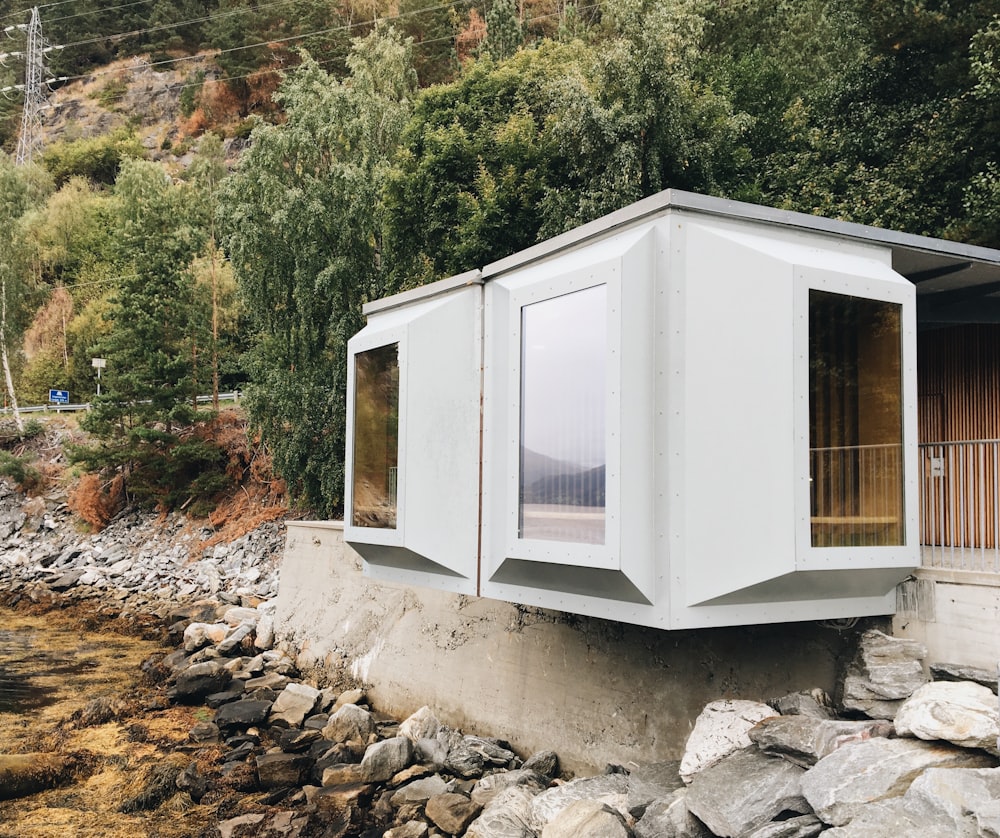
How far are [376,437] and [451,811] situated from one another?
12.8ft

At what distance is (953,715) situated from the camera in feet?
18.9

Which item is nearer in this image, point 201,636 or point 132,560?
point 201,636

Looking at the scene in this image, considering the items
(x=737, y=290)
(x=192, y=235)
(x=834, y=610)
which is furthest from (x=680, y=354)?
(x=192, y=235)

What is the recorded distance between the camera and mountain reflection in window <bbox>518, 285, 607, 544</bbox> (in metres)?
6.96

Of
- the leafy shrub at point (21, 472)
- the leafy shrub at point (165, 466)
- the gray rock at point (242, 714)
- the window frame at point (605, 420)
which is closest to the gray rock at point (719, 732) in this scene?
the window frame at point (605, 420)

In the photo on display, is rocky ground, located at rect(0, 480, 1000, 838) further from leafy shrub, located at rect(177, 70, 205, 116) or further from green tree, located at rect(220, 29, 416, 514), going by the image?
leafy shrub, located at rect(177, 70, 205, 116)

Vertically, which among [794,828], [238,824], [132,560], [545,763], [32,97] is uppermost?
[32,97]

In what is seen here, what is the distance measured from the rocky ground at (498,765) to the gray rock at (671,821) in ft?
0.05

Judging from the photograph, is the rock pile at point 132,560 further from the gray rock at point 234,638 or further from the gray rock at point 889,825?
the gray rock at point 889,825

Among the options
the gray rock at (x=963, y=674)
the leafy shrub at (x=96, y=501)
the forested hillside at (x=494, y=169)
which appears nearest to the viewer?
the gray rock at (x=963, y=674)

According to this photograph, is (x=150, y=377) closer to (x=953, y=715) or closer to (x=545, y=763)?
(x=545, y=763)

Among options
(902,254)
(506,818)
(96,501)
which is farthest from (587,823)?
(96,501)

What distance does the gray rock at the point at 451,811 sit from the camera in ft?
26.8

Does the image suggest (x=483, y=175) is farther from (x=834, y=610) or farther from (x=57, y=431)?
(x=57, y=431)
